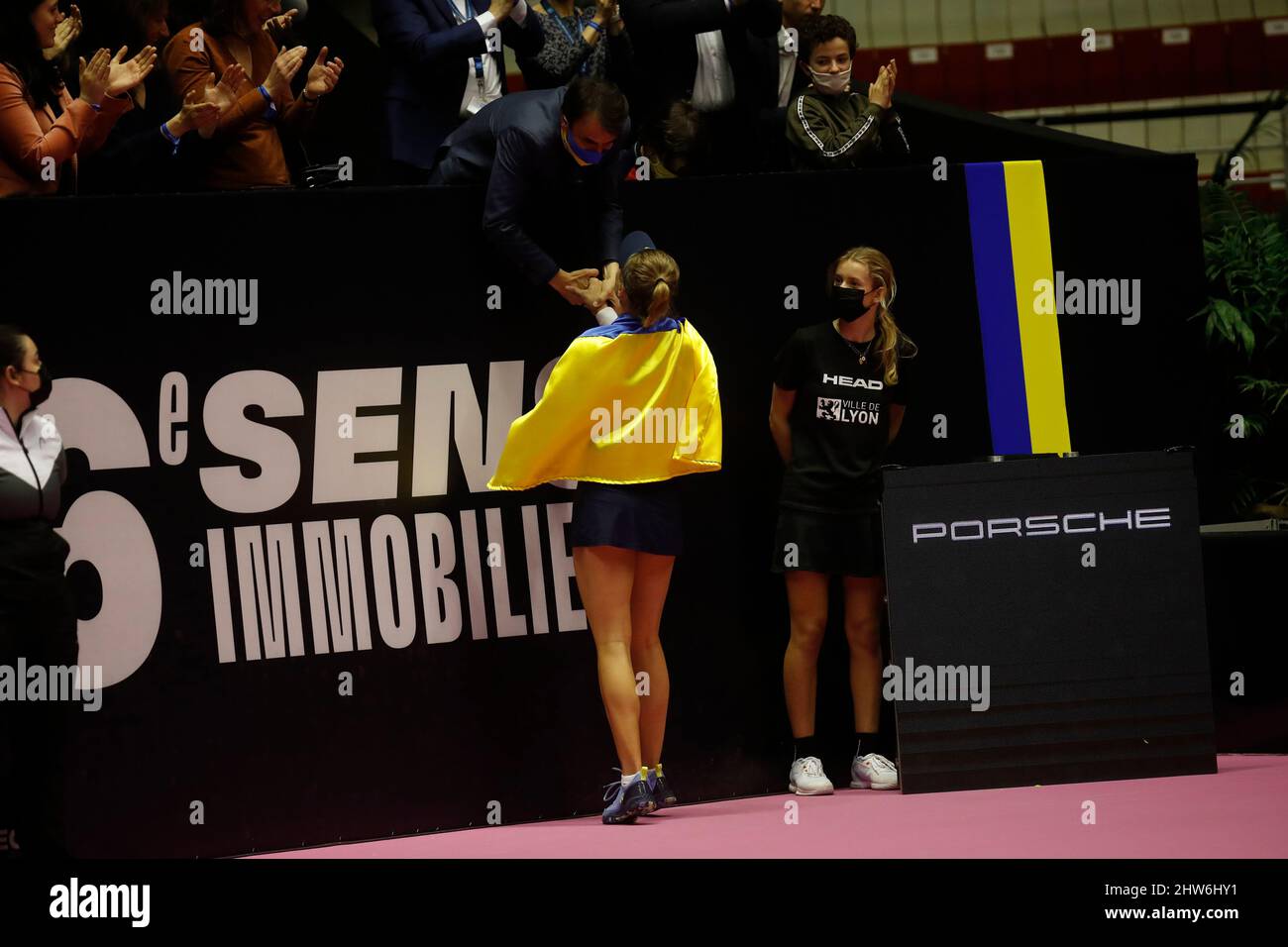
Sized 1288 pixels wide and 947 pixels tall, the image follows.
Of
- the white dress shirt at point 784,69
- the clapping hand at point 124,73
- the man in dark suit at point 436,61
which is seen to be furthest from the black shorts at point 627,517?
the white dress shirt at point 784,69

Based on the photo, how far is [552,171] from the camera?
5090 millimetres

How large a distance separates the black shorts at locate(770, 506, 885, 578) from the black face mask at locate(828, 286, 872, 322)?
26.0 inches

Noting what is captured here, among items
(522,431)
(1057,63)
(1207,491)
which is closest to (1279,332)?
(1207,491)

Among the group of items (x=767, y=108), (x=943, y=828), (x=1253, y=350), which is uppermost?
(x=767, y=108)

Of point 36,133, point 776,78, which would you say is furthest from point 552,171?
point 36,133

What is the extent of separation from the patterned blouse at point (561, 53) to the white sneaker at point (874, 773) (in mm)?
2569

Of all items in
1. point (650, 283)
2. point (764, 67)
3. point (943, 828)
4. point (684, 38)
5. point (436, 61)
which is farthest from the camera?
point (764, 67)

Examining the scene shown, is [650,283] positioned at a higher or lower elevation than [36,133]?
lower

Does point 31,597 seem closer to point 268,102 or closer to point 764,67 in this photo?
point 268,102

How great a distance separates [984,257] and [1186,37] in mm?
6483

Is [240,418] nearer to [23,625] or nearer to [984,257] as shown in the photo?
[23,625]

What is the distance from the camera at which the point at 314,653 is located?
499cm

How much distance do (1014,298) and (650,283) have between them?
4.84 feet

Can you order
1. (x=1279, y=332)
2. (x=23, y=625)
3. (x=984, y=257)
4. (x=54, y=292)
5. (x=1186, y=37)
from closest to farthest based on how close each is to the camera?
1. (x=23, y=625)
2. (x=54, y=292)
3. (x=984, y=257)
4. (x=1279, y=332)
5. (x=1186, y=37)
